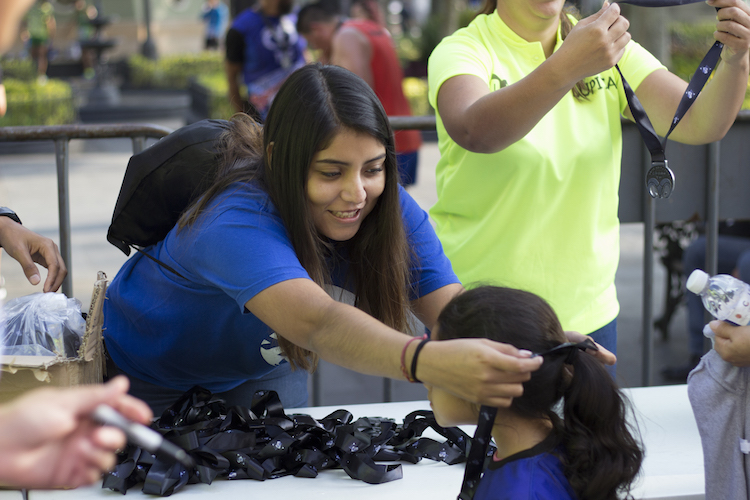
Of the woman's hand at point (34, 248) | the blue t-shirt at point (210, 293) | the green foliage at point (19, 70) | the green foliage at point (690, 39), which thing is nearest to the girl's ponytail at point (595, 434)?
the blue t-shirt at point (210, 293)

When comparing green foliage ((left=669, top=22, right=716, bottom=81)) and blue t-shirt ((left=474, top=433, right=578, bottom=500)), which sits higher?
green foliage ((left=669, top=22, right=716, bottom=81))

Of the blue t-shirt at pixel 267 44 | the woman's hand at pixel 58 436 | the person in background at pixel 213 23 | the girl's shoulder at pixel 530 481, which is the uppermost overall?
the person in background at pixel 213 23

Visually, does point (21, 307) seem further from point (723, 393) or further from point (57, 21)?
point (57, 21)

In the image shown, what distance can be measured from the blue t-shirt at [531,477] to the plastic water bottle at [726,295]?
47cm

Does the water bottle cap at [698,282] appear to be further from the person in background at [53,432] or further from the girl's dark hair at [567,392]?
the person in background at [53,432]

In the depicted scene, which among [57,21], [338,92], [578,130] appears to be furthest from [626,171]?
[57,21]

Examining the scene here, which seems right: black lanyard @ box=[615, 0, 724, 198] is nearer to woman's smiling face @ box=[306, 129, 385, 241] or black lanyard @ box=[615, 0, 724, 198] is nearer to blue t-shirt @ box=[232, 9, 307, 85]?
woman's smiling face @ box=[306, 129, 385, 241]

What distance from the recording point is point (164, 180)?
212cm

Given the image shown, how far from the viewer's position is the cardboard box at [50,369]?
1963mm

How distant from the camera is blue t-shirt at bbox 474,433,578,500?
156 centimetres

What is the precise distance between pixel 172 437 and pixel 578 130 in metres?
1.38

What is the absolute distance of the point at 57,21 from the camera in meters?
31.0

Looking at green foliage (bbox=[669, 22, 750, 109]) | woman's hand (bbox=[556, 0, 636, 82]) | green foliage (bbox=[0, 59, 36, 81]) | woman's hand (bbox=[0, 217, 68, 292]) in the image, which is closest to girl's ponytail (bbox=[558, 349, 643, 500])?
woman's hand (bbox=[556, 0, 636, 82])

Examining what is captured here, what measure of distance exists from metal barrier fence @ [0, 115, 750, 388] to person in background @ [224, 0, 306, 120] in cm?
280
